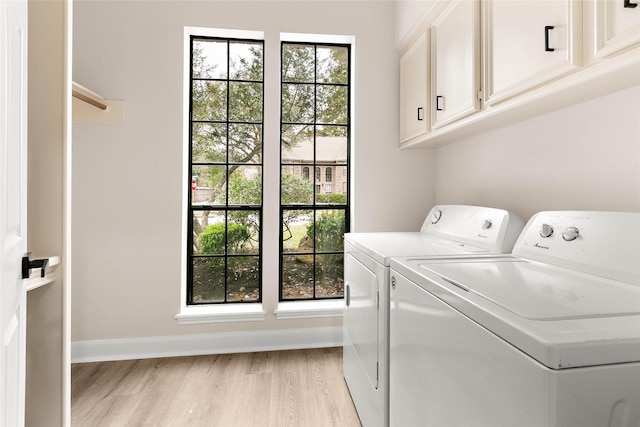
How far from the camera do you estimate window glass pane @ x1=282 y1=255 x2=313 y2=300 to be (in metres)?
2.51

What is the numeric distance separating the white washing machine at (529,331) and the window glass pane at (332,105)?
5.48 ft

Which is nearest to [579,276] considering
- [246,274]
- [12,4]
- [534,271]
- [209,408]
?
[534,271]

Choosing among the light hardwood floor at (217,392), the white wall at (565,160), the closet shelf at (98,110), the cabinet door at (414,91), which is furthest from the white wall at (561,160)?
the closet shelf at (98,110)

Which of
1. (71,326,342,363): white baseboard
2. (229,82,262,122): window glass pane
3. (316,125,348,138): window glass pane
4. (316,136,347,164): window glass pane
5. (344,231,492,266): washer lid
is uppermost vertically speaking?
(229,82,262,122): window glass pane

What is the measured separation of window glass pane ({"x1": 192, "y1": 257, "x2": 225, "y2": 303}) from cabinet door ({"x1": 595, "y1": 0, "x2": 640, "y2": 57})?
2.34 meters

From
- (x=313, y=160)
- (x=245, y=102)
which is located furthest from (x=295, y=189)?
(x=245, y=102)

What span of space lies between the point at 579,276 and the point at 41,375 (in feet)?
5.96

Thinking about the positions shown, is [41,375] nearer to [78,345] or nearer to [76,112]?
[78,345]

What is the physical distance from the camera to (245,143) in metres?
2.42

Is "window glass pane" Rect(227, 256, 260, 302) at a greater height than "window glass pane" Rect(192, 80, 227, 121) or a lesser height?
lesser

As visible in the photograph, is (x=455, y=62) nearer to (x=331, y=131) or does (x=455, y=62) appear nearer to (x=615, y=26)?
(x=615, y=26)

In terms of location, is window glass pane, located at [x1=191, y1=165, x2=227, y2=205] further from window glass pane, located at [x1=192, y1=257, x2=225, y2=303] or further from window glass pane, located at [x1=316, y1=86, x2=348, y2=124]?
window glass pane, located at [x1=316, y1=86, x2=348, y2=124]

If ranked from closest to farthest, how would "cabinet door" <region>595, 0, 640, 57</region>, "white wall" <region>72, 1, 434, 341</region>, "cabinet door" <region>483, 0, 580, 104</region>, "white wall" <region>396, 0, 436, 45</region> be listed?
"cabinet door" <region>595, 0, 640, 57</region>, "cabinet door" <region>483, 0, 580, 104</region>, "white wall" <region>396, 0, 436, 45</region>, "white wall" <region>72, 1, 434, 341</region>

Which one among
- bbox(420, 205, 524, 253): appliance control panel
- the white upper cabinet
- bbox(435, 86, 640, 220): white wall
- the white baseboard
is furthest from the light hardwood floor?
the white upper cabinet
